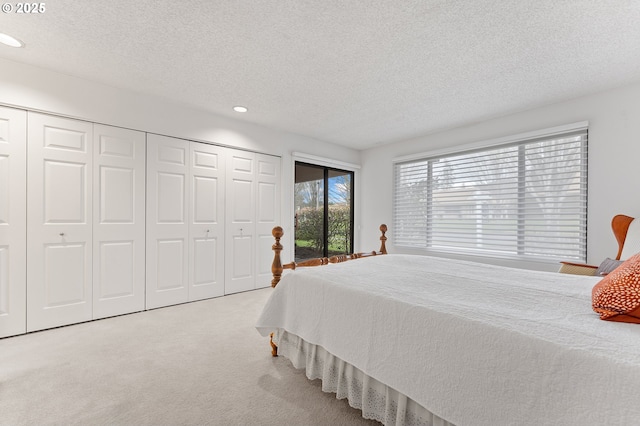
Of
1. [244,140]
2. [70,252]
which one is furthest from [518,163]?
[70,252]

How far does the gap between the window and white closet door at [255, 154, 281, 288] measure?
2.18 m

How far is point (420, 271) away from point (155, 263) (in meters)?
2.98

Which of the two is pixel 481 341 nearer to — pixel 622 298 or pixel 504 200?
pixel 622 298

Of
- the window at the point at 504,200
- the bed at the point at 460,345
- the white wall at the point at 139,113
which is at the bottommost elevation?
the bed at the point at 460,345

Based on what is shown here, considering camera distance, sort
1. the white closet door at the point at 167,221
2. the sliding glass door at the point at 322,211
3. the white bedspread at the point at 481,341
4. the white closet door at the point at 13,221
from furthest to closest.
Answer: the sliding glass door at the point at 322,211, the white closet door at the point at 167,221, the white closet door at the point at 13,221, the white bedspread at the point at 481,341

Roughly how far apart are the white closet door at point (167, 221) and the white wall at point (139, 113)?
0.77ft

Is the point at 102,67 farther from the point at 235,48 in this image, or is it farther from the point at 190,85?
the point at 235,48

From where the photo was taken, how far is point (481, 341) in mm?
1024

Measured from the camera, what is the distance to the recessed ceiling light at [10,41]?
2107 millimetres

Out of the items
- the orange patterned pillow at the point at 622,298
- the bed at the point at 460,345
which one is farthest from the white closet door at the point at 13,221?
the orange patterned pillow at the point at 622,298

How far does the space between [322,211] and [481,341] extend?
4.13 meters

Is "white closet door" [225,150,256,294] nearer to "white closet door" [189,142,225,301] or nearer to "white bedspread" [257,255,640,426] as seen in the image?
"white closet door" [189,142,225,301]

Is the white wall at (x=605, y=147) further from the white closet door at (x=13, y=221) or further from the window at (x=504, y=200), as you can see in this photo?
the white closet door at (x=13, y=221)

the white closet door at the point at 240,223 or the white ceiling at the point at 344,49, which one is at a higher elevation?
the white ceiling at the point at 344,49
